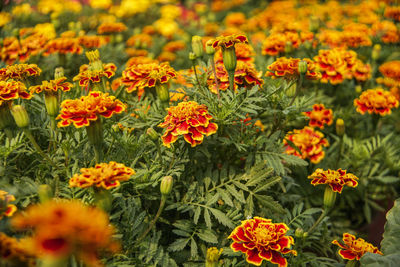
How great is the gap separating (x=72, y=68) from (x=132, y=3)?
1.81m

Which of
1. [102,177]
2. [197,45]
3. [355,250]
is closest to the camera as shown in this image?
[102,177]

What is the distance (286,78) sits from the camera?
1.67m

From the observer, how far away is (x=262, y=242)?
1.12 metres

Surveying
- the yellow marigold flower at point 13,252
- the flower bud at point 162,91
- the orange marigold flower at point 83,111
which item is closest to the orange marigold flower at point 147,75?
the flower bud at point 162,91

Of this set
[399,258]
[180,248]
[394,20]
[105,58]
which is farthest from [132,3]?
[399,258]

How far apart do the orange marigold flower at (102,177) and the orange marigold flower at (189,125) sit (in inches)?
9.7

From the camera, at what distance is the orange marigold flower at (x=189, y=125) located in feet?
4.02

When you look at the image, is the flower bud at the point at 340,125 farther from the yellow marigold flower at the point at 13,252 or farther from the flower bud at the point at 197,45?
the yellow marigold flower at the point at 13,252

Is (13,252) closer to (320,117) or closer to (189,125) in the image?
(189,125)

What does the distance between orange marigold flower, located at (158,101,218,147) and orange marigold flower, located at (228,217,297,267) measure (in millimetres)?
332

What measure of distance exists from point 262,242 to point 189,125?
0.44 meters

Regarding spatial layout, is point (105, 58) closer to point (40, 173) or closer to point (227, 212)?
point (40, 173)

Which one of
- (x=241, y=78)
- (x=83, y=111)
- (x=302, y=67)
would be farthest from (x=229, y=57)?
(x=83, y=111)

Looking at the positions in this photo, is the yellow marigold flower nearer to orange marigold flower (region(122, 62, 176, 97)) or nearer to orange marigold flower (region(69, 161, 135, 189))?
orange marigold flower (region(69, 161, 135, 189))
